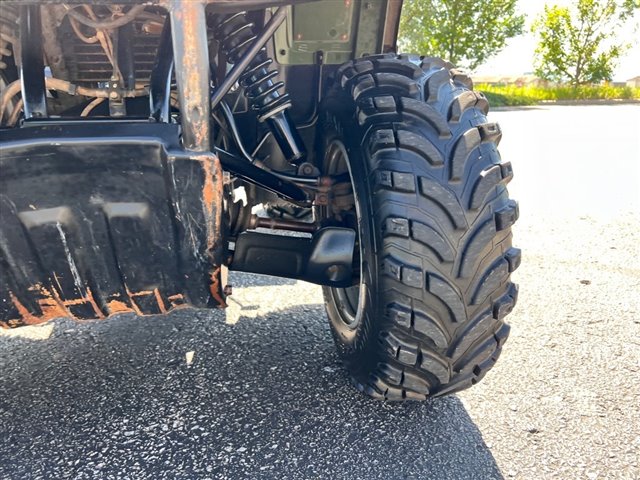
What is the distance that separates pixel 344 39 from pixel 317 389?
4.79 feet

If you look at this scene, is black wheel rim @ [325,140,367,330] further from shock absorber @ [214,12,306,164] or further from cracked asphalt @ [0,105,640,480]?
cracked asphalt @ [0,105,640,480]

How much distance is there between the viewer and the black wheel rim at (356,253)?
192 centimetres

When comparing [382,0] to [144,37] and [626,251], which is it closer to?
[144,37]

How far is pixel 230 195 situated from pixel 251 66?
51cm

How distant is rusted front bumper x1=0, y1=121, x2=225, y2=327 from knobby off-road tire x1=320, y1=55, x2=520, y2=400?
1.62ft

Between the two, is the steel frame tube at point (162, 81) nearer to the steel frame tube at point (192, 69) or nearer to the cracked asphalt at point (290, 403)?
the steel frame tube at point (192, 69)

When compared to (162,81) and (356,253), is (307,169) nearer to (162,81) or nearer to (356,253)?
(356,253)

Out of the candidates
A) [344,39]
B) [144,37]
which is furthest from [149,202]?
[344,39]

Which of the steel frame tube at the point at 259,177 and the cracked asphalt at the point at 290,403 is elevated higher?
the steel frame tube at the point at 259,177

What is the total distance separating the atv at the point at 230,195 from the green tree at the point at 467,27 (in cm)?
2466

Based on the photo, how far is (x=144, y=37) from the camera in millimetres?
2270

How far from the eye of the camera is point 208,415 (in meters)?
2.06

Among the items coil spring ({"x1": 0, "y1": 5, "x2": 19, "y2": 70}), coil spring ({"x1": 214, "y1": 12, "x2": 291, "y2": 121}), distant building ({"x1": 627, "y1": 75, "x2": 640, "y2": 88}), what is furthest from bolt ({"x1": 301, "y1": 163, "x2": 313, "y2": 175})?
distant building ({"x1": 627, "y1": 75, "x2": 640, "y2": 88})

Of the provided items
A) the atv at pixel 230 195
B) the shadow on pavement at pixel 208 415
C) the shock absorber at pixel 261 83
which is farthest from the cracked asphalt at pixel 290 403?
the shock absorber at pixel 261 83
